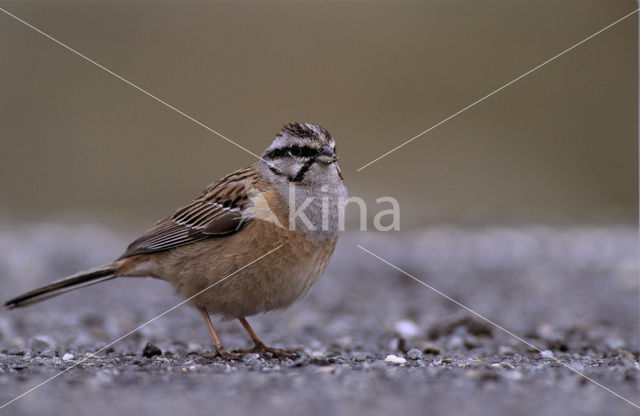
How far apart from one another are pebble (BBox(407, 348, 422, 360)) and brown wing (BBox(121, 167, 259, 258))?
1.96 metres

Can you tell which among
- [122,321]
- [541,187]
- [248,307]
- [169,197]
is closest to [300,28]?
[169,197]

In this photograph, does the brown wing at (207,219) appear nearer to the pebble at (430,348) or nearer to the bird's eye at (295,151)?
the bird's eye at (295,151)

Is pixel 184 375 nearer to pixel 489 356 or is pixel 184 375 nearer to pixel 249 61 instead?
pixel 489 356

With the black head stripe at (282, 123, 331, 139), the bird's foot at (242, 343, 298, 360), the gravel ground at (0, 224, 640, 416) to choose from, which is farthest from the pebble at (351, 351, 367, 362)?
the black head stripe at (282, 123, 331, 139)

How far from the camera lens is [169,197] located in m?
22.0

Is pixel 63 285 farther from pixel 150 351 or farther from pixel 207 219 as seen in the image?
pixel 207 219

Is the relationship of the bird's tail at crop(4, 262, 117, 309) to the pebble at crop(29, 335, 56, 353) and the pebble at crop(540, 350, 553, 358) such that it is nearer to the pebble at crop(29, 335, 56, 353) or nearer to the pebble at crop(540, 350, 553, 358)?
the pebble at crop(29, 335, 56, 353)

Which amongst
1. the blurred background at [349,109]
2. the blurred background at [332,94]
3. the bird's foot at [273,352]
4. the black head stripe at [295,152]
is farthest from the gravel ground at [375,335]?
the blurred background at [332,94]

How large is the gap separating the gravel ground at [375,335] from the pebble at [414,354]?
0.02m

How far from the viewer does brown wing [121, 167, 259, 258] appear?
738 cm

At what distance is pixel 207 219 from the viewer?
761cm

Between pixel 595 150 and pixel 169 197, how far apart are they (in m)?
12.6

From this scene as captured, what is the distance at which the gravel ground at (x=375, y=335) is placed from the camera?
5039 mm

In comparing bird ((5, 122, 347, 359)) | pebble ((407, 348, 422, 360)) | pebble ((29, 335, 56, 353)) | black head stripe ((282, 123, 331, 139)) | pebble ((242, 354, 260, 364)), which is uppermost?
black head stripe ((282, 123, 331, 139))
